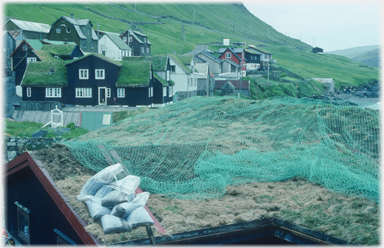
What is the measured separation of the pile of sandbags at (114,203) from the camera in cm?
450

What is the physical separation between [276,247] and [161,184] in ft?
7.41

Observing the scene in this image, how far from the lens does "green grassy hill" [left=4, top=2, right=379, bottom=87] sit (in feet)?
220

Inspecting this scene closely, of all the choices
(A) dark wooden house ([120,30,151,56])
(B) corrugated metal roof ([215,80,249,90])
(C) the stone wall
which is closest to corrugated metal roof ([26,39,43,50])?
(A) dark wooden house ([120,30,151,56])

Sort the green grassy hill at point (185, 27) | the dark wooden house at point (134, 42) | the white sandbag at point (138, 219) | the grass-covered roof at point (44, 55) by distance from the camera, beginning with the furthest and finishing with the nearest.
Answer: the green grassy hill at point (185, 27)
the dark wooden house at point (134, 42)
the grass-covered roof at point (44, 55)
the white sandbag at point (138, 219)

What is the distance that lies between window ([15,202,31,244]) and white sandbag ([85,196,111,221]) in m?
2.68

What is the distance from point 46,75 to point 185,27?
7185 cm

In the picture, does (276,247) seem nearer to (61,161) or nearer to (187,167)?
(187,167)

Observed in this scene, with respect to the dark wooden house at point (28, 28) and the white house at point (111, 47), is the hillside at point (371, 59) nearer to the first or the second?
the white house at point (111, 47)

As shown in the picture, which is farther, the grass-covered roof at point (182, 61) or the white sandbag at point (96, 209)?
the grass-covered roof at point (182, 61)

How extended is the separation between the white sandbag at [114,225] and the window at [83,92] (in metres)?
24.2

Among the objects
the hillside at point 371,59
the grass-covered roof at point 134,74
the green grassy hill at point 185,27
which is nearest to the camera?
the grass-covered roof at point 134,74

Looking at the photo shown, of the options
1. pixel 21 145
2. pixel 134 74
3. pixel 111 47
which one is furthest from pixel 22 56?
pixel 21 145

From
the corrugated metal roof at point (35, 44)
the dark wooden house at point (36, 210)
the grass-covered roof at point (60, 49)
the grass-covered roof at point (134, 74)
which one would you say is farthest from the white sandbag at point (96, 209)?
the corrugated metal roof at point (35, 44)

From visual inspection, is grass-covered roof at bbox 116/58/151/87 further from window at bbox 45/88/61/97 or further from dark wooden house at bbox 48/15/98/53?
dark wooden house at bbox 48/15/98/53
